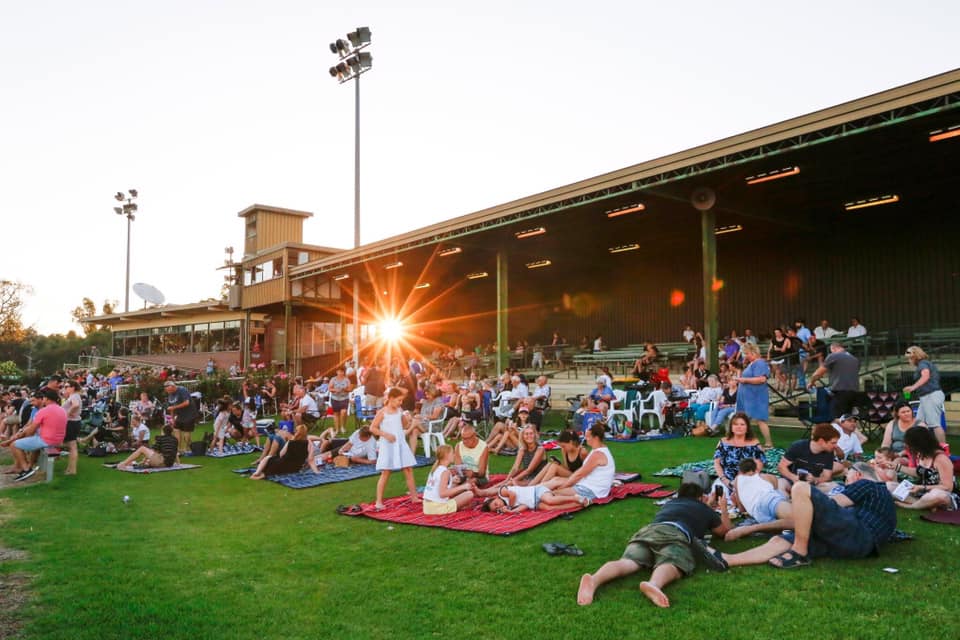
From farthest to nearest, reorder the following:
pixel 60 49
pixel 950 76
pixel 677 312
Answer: pixel 677 312 → pixel 60 49 → pixel 950 76

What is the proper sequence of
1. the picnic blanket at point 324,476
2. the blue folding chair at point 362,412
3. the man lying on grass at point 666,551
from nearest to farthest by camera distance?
1. the man lying on grass at point 666,551
2. the picnic blanket at point 324,476
3. the blue folding chair at point 362,412

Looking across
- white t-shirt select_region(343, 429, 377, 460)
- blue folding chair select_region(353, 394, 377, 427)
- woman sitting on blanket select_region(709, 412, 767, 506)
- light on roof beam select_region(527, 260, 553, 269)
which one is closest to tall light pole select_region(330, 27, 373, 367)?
light on roof beam select_region(527, 260, 553, 269)

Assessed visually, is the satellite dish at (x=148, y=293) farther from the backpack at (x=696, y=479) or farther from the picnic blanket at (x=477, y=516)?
the backpack at (x=696, y=479)

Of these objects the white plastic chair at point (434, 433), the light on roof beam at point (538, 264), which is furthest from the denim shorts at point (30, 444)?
the light on roof beam at point (538, 264)

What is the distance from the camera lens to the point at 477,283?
2895 centimetres

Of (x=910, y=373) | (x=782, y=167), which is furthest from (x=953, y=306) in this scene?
(x=782, y=167)

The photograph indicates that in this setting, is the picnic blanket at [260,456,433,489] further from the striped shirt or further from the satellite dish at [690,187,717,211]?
the satellite dish at [690,187,717,211]

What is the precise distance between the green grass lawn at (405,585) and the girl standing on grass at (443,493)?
0.52m

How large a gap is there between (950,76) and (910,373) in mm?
5713

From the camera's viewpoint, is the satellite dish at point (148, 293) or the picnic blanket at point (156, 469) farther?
the satellite dish at point (148, 293)

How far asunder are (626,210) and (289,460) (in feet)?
35.8

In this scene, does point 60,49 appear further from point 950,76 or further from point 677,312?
point 677,312

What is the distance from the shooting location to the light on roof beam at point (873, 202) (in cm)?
1674

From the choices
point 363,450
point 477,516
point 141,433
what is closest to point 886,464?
point 477,516
